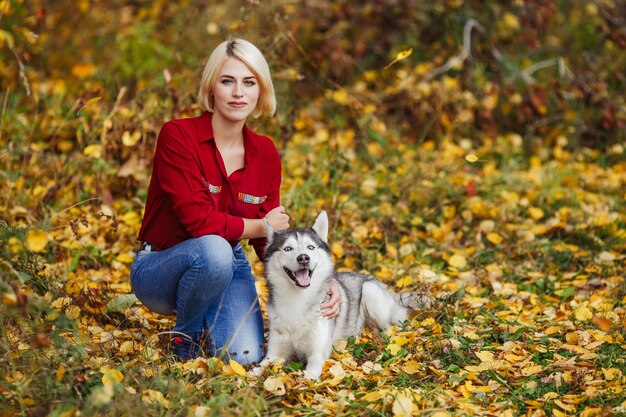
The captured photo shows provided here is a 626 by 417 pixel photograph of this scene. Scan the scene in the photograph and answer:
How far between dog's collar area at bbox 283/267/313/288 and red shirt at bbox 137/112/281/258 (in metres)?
0.38

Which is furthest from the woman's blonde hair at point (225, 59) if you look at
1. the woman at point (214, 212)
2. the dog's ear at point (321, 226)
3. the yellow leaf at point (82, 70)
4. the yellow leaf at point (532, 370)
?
the yellow leaf at point (82, 70)

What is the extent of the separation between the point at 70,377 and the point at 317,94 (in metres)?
5.66

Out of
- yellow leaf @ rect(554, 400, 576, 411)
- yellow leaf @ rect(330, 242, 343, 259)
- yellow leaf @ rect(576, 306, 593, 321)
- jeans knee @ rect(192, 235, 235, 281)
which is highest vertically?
jeans knee @ rect(192, 235, 235, 281)

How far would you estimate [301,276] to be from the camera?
367 centimetres

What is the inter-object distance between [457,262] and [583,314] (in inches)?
47.3

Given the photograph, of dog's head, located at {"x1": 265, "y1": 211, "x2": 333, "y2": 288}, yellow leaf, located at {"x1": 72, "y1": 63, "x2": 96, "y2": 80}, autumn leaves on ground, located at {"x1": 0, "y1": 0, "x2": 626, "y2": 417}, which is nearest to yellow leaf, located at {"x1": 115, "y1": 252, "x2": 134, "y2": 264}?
autumn leaves on ground, located at {"x1": 0, "y1": 0, "x2": 626, "y2": 417}

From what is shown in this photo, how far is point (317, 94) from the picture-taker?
26.6ft

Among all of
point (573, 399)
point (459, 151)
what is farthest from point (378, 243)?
point (573, 399)

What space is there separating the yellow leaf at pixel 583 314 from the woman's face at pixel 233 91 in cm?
242

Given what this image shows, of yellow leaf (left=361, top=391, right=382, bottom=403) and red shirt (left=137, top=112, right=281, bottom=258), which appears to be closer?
yellow leaf (left=361, top=391, right=382, bottom=403)

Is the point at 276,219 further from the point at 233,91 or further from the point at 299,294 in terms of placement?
the point at 233,91

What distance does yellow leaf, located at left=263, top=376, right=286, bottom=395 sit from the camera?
3219 millimetres

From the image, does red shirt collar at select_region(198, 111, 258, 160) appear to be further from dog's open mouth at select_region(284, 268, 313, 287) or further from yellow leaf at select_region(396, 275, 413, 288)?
yellow leaf at select_region(396, 275, 413, 288)

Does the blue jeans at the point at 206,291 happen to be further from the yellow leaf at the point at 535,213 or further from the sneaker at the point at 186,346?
the yellow leaf at the point at 535,213
